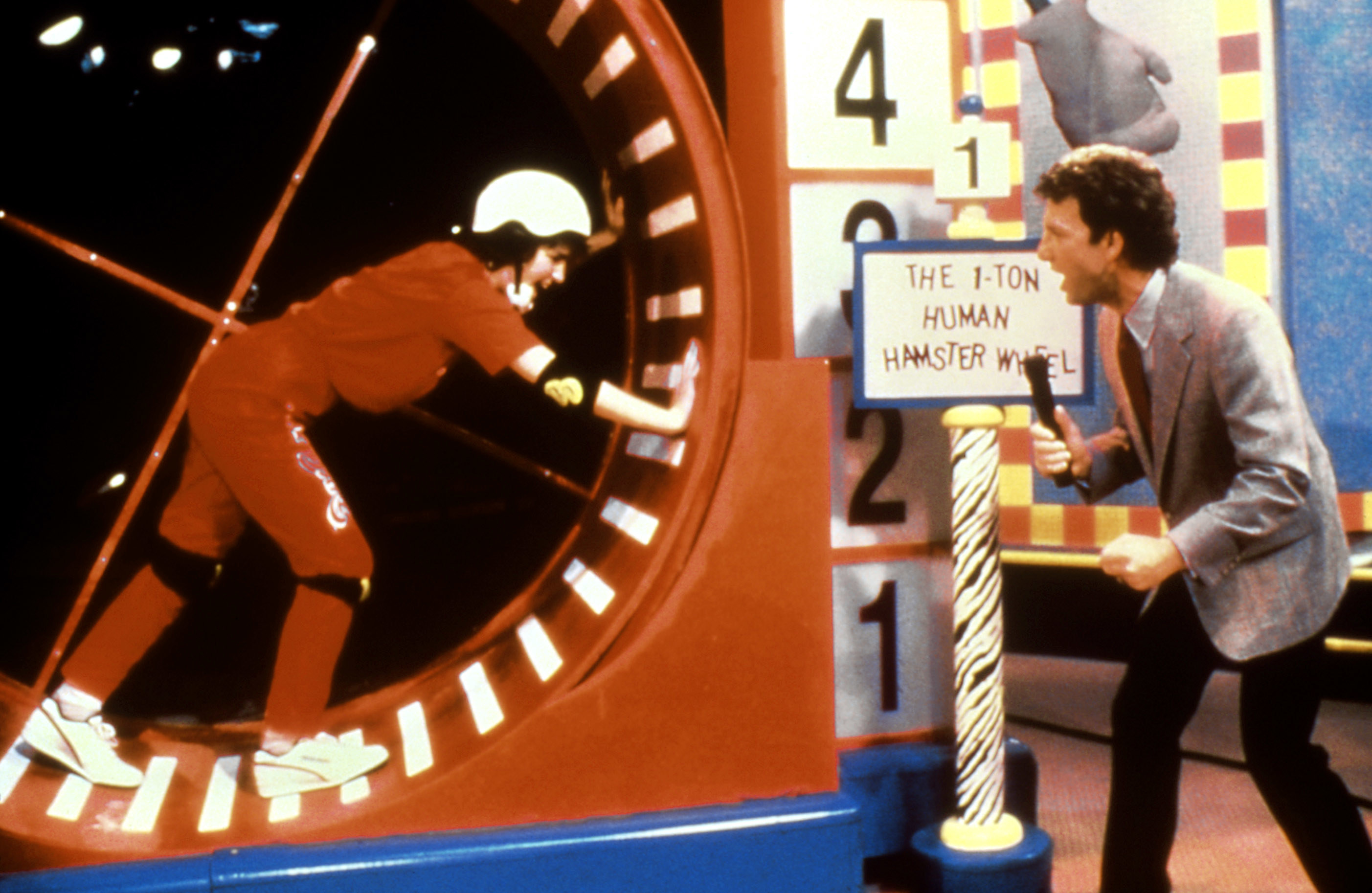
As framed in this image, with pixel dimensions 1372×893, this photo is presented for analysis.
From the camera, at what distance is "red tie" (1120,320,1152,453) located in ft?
6.48

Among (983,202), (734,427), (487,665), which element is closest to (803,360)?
(734,427)

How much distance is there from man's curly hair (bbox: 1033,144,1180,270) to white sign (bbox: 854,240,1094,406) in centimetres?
15

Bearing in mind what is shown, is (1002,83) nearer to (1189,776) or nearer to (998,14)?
Answer: (998,14)

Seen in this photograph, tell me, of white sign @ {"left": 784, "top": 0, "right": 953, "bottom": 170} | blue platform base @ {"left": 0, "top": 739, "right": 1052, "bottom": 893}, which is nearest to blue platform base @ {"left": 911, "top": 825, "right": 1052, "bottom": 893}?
blue platform base @ {"left": 0, "top": 739, "right": 1052, "bottom": 893}

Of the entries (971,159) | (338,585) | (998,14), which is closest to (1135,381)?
(971,159)

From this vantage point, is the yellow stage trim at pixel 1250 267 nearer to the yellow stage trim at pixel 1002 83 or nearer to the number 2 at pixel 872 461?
the yellow stage trim at pixel 1002 83

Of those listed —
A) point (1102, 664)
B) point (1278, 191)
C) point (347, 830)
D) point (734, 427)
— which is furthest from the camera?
point (1102, 664)

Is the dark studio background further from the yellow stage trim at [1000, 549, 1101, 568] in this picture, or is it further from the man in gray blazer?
the yellow stage trim at [1000, 549, 1101, 568]

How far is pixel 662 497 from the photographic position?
2.03m

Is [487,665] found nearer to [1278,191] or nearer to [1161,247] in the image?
[1161,247]

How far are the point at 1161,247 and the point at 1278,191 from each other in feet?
6.20

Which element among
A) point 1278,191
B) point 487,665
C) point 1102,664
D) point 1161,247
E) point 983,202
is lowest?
point 1102,664

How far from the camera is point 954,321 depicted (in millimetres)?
2041

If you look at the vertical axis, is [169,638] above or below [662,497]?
below
